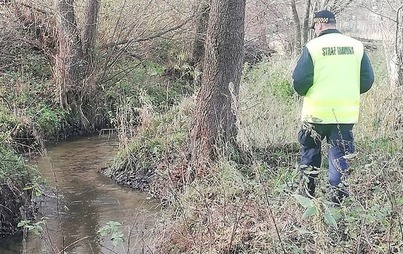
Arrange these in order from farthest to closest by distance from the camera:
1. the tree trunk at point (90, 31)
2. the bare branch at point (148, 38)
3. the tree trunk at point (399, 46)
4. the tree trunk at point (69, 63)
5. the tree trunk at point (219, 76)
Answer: the bare branch at point (148, 38) < the tree trunk at point (90, 31) < the tree trunk at point (69, 63) < the tree trunk at point (399, 46) < the tree trunk at point (219, 76)

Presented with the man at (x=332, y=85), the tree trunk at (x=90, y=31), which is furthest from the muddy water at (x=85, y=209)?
the tree trunk at (x=90, y=31)

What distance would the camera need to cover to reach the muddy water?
6555 millimetres

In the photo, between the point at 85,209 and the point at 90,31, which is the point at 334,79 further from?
the point at 90,31

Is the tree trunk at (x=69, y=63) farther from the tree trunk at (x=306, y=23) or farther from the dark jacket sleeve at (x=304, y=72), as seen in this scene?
the dark jacket sleeve at (x=304, y=72)

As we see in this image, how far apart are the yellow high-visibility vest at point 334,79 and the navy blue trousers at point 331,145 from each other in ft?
0.33

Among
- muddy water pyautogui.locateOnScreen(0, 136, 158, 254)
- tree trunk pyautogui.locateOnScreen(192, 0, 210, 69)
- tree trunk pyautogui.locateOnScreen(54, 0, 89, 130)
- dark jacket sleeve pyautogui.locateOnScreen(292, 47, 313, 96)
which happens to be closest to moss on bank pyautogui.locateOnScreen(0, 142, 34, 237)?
muddy water pyautogui.locateOnScreen(0, 136, 158, 254)

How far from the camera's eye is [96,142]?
41.2ft

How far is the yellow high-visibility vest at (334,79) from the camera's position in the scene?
554 centimetres

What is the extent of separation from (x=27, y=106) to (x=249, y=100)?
203 inches

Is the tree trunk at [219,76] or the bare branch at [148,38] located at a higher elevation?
the bare branch at [148,38]

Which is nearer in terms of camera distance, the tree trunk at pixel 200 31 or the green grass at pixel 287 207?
the green grass at pixel 287 207

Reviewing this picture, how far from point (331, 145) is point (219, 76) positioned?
2853 millimetres

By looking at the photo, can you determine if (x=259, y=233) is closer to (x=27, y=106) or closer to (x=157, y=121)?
(x=157, y=121)

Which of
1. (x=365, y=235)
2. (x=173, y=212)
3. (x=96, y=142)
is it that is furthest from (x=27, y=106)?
(x=365, y=235)
